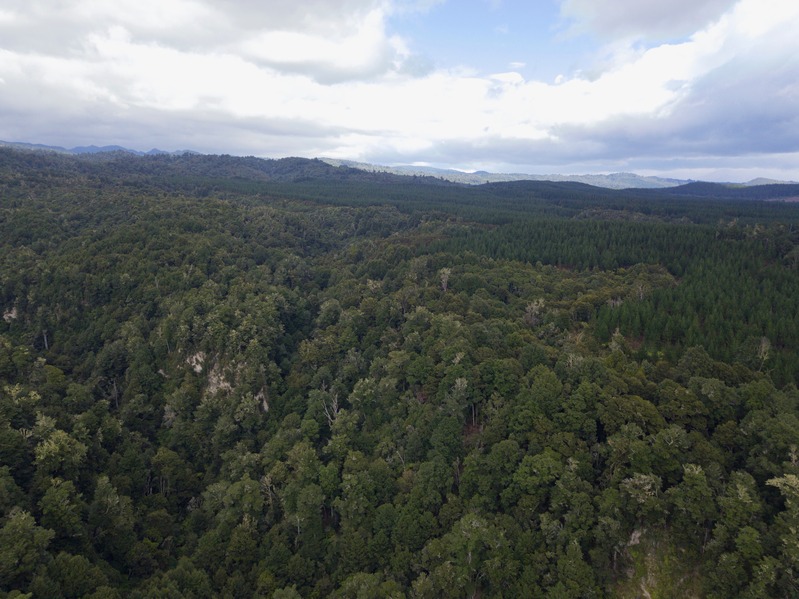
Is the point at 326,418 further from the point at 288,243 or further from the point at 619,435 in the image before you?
the point at 288,243

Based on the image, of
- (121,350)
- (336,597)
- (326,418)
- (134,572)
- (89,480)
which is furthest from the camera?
(121,350)

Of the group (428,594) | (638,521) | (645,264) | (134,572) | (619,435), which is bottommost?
(134,572)

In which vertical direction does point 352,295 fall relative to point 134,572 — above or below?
above

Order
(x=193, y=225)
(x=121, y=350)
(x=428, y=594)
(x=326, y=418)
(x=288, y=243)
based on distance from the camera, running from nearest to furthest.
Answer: (x=428, y=594) → (x=326, y=418) → (x=121, y=350) → (x=193, y=225) → (x=288, y=243)

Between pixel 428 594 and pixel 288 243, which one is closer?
pixel 428 594

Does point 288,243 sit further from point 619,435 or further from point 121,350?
point 619,435

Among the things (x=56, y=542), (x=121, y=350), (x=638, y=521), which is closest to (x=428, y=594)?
(x=638, y=521)
